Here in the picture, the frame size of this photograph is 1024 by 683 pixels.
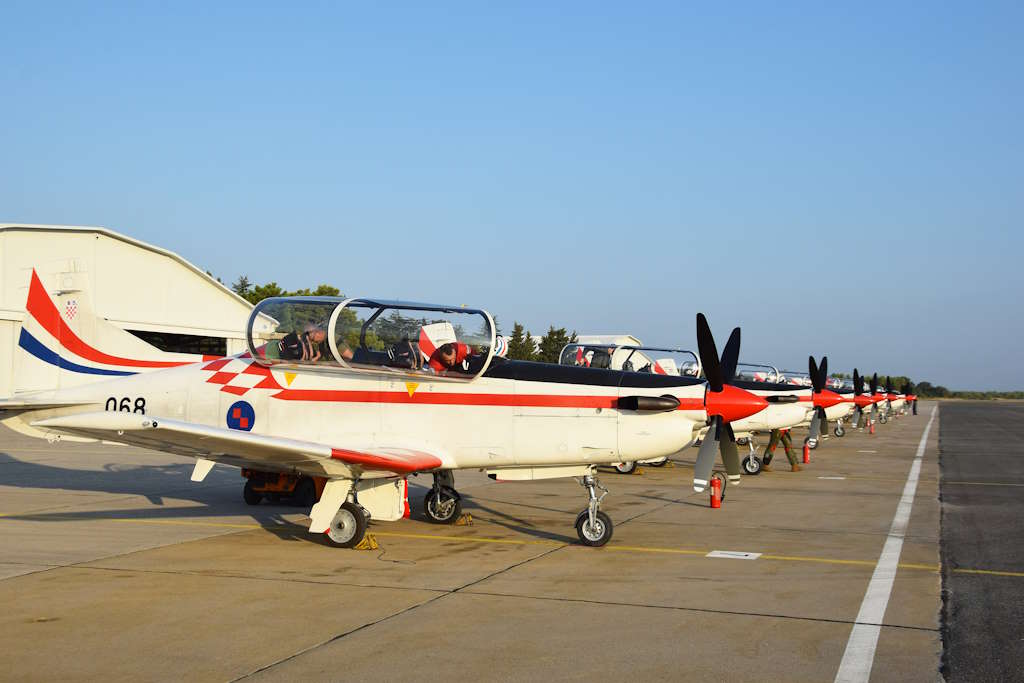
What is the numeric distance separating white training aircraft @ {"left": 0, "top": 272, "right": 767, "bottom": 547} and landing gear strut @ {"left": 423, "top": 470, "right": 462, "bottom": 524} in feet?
4.39

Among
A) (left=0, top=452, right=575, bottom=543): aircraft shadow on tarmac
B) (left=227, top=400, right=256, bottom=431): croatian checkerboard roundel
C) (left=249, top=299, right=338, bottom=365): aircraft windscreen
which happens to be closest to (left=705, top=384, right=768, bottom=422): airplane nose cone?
(left=0, top=452, right=575, bottom=543): aircraft shadow on tarmac

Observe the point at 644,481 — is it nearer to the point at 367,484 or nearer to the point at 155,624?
the point at 367,484

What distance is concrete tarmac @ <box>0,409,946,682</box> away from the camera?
5.75m

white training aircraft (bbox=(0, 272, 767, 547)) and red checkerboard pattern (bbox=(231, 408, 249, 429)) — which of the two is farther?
red checkerboard pattern (bbox=(231, 408, 249, 429))

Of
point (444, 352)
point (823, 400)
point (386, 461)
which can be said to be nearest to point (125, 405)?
point (386, 461)

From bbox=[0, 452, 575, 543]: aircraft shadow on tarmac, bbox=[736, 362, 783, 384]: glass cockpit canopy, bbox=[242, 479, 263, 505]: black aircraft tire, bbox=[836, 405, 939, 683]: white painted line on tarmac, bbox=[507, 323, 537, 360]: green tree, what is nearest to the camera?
bbox=[836, 405, 939, 683]: white painted line on tarmac

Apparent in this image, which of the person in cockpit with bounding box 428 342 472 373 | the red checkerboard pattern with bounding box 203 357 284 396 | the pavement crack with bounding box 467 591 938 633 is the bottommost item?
the pavement crack with bounding box 467 591 938 633

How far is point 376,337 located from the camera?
33.7 ft

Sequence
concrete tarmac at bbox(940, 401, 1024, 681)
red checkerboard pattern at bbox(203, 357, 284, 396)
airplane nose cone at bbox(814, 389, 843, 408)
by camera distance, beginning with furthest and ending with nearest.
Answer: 1. airplane nose cone at bbox(814, 389, 843, 408)
2. red checkerboard pattern at bbox(203, 357, 284, 396)
3. concrete tarmac at bbox(940, 401, 1024, 681)

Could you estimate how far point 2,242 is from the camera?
111 ft

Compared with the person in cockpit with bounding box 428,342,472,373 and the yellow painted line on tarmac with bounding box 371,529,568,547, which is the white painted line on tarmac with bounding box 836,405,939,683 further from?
the person in cockpit with bounding box 428,342,472,373

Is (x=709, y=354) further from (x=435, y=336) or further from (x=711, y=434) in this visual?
(x=435, y=336)

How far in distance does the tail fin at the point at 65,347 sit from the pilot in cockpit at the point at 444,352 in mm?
4684

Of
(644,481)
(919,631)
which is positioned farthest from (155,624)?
(644,481)
